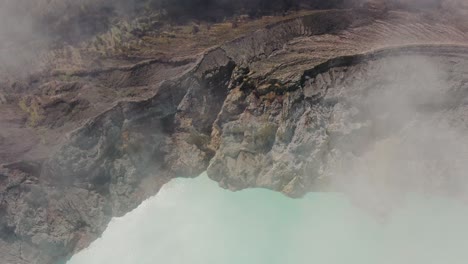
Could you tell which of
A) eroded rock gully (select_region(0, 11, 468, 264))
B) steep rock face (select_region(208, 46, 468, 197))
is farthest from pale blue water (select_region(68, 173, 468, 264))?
steep rock face (select_region(208, 46, 468, 197))

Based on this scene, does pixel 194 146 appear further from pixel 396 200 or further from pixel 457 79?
pixel 457 79

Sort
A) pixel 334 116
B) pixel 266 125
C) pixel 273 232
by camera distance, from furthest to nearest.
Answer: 1. pixel 266 125
2. pixel 334 116
3. pixel 273 232

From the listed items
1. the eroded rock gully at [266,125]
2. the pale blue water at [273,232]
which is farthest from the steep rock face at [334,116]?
the pale blue water at [273,232]

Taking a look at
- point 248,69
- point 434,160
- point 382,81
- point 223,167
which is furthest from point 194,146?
point 434,160

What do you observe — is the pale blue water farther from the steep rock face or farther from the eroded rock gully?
the steep rock face

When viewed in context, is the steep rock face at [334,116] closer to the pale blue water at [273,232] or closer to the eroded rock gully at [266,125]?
the eroded rock gully at [266,125]

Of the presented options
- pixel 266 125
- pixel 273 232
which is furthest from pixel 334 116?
pixel 273 232

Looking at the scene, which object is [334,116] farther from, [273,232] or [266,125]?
[273,232]

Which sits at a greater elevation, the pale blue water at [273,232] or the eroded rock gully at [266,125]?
the eroded rock gully at [266,125]
